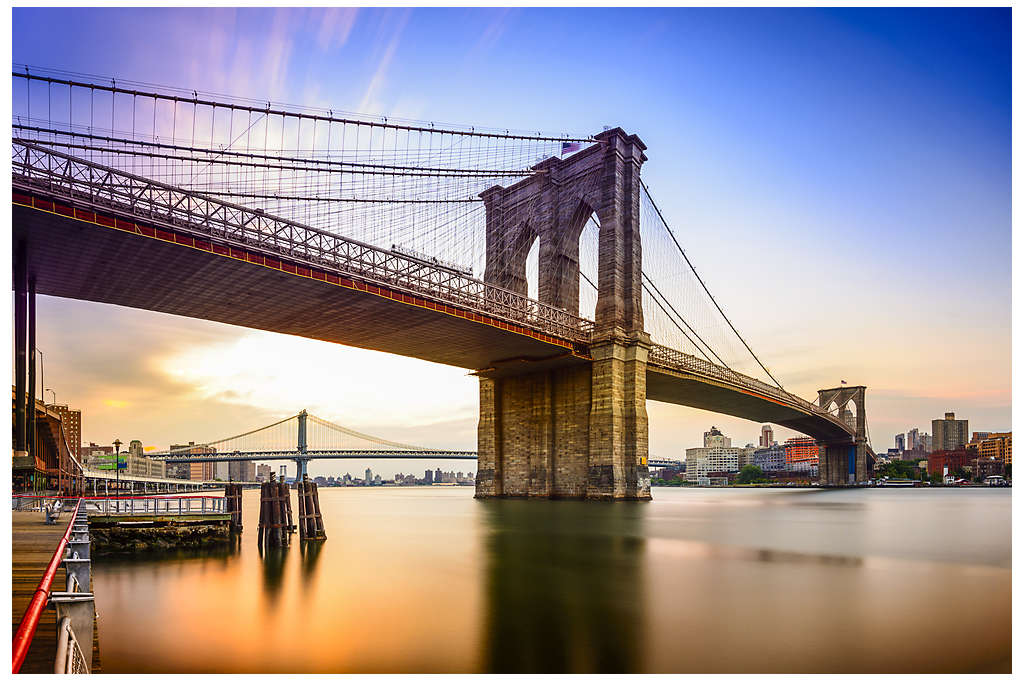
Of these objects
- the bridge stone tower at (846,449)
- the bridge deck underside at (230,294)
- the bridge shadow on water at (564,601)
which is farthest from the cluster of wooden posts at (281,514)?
the bridge stone tower at (846,449)

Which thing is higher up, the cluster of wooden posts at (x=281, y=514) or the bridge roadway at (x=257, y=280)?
the bridge roadway at (x=257, y=280)

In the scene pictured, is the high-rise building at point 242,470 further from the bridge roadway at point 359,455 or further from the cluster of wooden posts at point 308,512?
the cluster of wooden posts at point 308,512

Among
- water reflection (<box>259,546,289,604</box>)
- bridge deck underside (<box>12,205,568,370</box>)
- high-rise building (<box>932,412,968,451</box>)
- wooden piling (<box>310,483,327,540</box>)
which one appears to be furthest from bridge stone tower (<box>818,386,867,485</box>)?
water reflection (<box>259,546,289,604</box>)

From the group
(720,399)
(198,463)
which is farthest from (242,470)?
(720,399)

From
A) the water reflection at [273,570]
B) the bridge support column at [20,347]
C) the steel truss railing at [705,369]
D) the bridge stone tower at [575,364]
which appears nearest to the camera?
the water reflection at [273,570]

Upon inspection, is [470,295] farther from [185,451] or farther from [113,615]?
[185,451]
